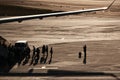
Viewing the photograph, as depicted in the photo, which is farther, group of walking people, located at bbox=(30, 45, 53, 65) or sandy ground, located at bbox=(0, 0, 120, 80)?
group of walking people, located at bbox=(30, 45, 53, 65)

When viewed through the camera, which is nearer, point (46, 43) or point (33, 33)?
point (46, 43)

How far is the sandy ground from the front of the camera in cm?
4587

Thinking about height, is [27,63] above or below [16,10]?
below

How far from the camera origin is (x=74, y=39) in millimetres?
66250

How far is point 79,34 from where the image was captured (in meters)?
72.4

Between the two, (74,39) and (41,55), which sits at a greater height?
(74,39)

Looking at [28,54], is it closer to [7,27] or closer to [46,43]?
[46,43]

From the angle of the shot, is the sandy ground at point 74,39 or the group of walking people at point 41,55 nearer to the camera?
the sandy ground at point 74,39

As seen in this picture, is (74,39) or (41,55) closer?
(41,55)

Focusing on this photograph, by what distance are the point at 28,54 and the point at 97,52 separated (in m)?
10.9

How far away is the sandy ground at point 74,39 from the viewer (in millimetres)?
45869

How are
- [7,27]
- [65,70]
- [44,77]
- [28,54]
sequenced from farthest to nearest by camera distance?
[7,27], [28,54], [65,70], [44,77]

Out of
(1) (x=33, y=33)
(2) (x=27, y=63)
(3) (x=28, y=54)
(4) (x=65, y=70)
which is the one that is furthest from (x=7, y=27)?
(4) (x=65, y=70)

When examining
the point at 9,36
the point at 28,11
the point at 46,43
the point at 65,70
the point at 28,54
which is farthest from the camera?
the point at 28,11
